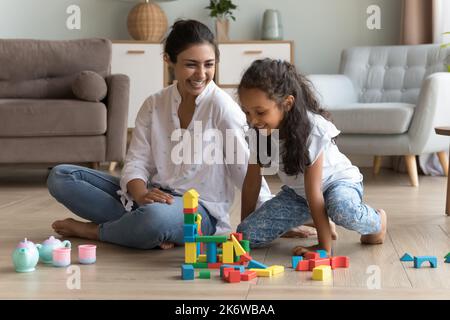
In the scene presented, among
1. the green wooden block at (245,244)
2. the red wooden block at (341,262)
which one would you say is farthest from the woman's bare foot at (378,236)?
the green wooden block at (245,244)

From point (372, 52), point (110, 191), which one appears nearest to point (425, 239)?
point (110, 191)

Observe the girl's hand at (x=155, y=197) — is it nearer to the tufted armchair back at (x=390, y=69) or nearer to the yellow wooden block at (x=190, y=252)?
the yellow wooden block at (x=190, y=252)

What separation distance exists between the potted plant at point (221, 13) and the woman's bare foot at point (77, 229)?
2838 mm

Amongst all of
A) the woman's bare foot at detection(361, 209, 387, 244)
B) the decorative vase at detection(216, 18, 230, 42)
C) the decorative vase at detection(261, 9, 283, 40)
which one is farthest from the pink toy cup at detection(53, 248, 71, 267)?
the decorative vase at detection(261, 9, 283, 40)

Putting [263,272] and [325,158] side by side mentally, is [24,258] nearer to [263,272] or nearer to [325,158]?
[263,272]

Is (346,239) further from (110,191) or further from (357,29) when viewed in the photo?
(357,29)

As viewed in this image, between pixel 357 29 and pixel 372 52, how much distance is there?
54 centimetres

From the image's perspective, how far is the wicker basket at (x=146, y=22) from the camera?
5.29 metres

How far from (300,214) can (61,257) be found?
745 millimetres

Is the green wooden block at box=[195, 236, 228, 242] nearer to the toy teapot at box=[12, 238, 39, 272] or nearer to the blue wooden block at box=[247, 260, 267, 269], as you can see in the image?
the blue wooden block at box=[247, 260, 267, 269]

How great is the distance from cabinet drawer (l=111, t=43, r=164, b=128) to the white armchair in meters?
1.23

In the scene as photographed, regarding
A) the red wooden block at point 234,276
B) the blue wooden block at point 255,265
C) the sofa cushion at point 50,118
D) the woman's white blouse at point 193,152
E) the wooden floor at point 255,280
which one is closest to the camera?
the wooden floor at point 255,280

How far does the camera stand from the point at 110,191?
2.63m
